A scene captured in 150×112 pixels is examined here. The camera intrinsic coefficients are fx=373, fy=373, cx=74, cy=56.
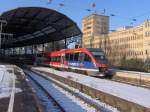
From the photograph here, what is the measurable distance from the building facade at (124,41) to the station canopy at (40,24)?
79.5 ft

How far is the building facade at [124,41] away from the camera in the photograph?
119500 millimetres

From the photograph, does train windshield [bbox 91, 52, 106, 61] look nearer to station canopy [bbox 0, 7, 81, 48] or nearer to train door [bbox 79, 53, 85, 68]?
train door [bbox 79, 53, 85, 68]

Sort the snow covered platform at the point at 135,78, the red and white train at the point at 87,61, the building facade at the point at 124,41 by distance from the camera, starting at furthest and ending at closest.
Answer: the building facade at the point at 124,41 < the red and white train at the point at 87,61 < the snow covered platform at the point at 135,78

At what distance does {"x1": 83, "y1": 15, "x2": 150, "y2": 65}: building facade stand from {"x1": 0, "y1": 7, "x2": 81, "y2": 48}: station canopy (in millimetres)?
24241

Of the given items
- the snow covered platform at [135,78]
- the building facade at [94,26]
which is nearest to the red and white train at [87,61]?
the snow covered platform at [135,78]

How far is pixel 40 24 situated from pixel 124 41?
56.2 meters

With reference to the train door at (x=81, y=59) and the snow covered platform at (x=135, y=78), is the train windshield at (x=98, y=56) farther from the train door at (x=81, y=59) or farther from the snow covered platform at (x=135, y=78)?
the snow covered platform at (x=135, y=78)

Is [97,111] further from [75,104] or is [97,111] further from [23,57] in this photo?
[23,57]

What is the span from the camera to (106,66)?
3812 cm

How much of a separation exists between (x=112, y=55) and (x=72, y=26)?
64.2 meters

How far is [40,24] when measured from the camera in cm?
7944

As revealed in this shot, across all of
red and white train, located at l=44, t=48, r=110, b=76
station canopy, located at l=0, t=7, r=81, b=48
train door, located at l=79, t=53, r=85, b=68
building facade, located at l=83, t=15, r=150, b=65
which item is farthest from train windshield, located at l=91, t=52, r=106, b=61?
building facade, located at l=83, t=15, r=150, b=65

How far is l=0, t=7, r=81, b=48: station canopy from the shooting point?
66656 mm

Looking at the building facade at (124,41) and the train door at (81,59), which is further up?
the building facade at (124,41)
